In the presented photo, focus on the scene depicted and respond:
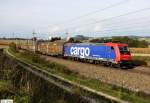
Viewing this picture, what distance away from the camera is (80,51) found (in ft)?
152

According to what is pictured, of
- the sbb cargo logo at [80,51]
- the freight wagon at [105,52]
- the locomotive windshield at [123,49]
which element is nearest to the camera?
the freight wagon at [105,52]

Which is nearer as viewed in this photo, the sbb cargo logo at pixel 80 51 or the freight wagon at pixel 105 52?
the freight wagon at pixel 105 52

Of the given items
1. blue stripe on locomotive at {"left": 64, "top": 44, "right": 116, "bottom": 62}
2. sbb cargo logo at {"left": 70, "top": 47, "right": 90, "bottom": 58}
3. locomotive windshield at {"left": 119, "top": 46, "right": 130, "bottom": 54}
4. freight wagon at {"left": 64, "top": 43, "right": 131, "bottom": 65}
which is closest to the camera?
freight wagon at {"left": 64, "top": 43, "right": 131, "bottom": 65}

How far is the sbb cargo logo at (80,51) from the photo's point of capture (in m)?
43.6

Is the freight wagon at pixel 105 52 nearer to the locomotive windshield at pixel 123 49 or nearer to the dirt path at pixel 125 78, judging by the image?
the locomotive windshield at pixel 123 49

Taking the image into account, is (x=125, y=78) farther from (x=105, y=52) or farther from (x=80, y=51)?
(x=80, y=51)

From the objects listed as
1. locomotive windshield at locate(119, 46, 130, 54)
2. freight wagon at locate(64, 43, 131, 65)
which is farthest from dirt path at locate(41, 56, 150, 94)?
locomotive windshield at locate(119, 46, 130, 54)

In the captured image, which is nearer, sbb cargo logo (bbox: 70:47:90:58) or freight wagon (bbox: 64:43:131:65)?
freight wagon (bbox: 64:43:131:65)

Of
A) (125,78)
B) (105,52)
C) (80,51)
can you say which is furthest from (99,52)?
(125,78)

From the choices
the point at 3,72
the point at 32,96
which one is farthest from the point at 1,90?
the point at 3,72

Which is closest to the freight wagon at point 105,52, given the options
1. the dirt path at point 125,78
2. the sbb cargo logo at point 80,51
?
the sbb cargo logo at point 80,51

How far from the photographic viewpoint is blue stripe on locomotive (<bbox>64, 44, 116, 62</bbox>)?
36.6 m

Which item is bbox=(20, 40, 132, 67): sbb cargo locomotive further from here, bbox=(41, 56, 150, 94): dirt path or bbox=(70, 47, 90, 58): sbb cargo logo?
bbox=(41, 56, 150, 94): dirt path

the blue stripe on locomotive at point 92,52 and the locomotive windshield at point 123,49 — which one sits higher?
the locomotive windshield at point 123,49
